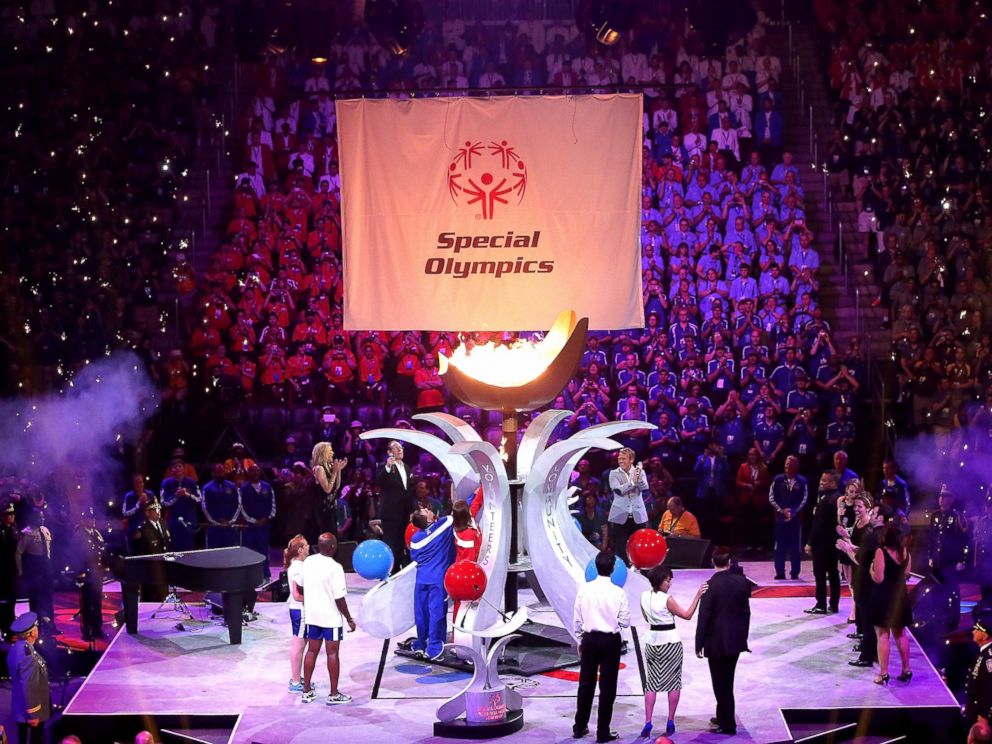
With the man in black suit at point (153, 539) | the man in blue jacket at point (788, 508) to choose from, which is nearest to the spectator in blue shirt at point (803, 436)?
the man in blue jacket at point (788, 508)

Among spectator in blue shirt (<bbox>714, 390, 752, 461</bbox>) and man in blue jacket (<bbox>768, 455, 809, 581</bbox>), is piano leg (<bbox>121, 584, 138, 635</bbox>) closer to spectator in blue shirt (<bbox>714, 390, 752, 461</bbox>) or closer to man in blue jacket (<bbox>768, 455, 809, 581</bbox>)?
man in blue jacket (<bbox>768, 455, 809, 581</bbox>)

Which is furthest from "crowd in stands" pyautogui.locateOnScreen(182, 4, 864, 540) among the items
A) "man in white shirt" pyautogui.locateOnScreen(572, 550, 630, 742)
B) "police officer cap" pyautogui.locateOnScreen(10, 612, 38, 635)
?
"police officer cap" pyautogui.locateOnScreen(10, 612, 38, 635)

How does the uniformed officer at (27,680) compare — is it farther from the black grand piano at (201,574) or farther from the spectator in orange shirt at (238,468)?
the spectator in orange shirt at (238,468)

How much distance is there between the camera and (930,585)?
1388 cm

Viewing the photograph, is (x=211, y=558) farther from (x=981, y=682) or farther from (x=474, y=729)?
(x=981, y=682)

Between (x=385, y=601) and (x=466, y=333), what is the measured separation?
741 centimetres

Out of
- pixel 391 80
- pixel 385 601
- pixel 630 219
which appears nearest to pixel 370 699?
pixel 385 601

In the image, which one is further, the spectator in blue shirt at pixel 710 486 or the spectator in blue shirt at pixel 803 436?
the spectator in blue shirt at pixel 803 436

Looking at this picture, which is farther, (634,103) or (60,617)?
(634,103)

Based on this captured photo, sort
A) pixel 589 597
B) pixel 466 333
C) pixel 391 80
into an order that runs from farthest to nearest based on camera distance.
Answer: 1. pixel 391 80
2. pixel 466 333
3. pixel 589 597

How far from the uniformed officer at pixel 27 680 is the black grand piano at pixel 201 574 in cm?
269

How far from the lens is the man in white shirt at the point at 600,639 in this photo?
36.1 ft

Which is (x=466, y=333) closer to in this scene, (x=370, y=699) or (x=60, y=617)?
(x=60, y=617)

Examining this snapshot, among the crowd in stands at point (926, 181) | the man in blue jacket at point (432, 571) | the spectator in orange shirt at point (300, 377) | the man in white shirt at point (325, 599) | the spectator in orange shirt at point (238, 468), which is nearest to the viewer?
the man in white shirt at point (325, 599)
